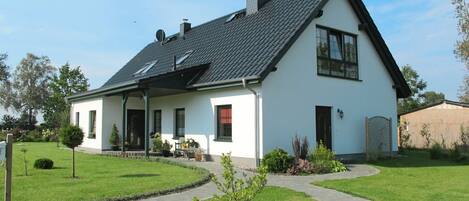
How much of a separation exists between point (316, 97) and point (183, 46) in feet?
28.7

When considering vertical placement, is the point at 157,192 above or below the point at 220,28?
below

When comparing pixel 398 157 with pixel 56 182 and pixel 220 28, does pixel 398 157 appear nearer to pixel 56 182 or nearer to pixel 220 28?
pixel 220 28

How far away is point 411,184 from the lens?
11.5m

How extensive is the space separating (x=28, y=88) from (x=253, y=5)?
4544cm

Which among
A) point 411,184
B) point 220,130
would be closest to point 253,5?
point 220,130

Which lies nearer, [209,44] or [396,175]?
[396,175]

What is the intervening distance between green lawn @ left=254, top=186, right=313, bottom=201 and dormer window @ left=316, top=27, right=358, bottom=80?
26.4 feet

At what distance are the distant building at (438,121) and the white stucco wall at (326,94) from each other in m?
6.82

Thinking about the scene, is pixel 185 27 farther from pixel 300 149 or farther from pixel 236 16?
pixel 300 149

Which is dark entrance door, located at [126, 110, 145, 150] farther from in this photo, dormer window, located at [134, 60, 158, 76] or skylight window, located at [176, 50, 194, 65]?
skylight window, located at [176, 50, 194, 65]

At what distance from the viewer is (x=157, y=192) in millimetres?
9555

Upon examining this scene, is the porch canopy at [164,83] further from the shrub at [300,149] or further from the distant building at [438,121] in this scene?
the distant building at [438,121]

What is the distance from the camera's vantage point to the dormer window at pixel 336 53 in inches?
694

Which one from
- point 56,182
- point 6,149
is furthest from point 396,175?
point 6,149
